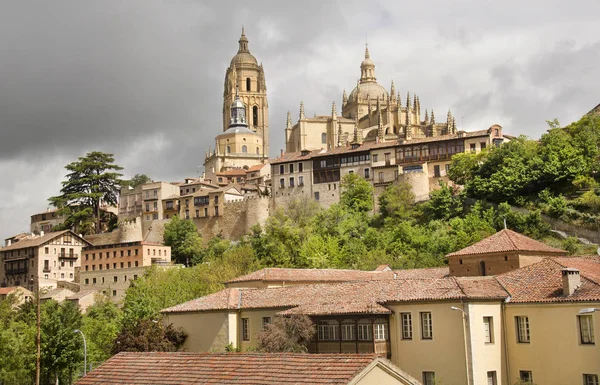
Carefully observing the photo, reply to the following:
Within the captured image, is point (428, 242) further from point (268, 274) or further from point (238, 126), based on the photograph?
point (238, 126)

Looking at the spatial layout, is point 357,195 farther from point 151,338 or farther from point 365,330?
point 365,330

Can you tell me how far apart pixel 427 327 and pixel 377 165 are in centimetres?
5171

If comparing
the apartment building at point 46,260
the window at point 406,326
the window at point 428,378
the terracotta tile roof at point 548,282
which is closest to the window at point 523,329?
the terracotta tile roof at point 548,282

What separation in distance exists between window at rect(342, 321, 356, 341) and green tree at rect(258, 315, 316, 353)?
1.28 m

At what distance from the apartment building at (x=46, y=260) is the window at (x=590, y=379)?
68.4 m

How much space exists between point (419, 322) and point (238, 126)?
109137 mm

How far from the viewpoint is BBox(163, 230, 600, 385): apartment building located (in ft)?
105

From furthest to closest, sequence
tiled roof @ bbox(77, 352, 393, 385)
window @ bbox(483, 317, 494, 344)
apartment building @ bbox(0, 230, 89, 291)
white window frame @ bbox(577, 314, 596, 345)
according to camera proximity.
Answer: apartment building @ bbox(0, 230, 89, 291) → window @ bbox(483, 317, 494, 344) → white window frame @ bbox(577, 314, 596, 345) → tiled roof @ bbox(77, 352, 393, 385)

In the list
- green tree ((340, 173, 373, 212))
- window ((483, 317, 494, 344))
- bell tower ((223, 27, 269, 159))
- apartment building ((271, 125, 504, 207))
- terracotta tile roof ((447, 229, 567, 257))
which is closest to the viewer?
window ((483, 317, 494, 344))

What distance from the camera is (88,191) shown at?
102m

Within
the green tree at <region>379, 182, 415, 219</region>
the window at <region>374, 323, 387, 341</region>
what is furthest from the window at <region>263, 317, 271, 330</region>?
the green tree at <region>379, 182, 415, 219</region>

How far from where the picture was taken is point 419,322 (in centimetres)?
3400

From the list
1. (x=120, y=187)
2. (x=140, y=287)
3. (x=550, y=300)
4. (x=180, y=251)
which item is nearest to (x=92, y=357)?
(x=140, y=287)

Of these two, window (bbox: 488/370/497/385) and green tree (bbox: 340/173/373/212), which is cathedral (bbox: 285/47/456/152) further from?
window (bbox: 488/370/497/385)
